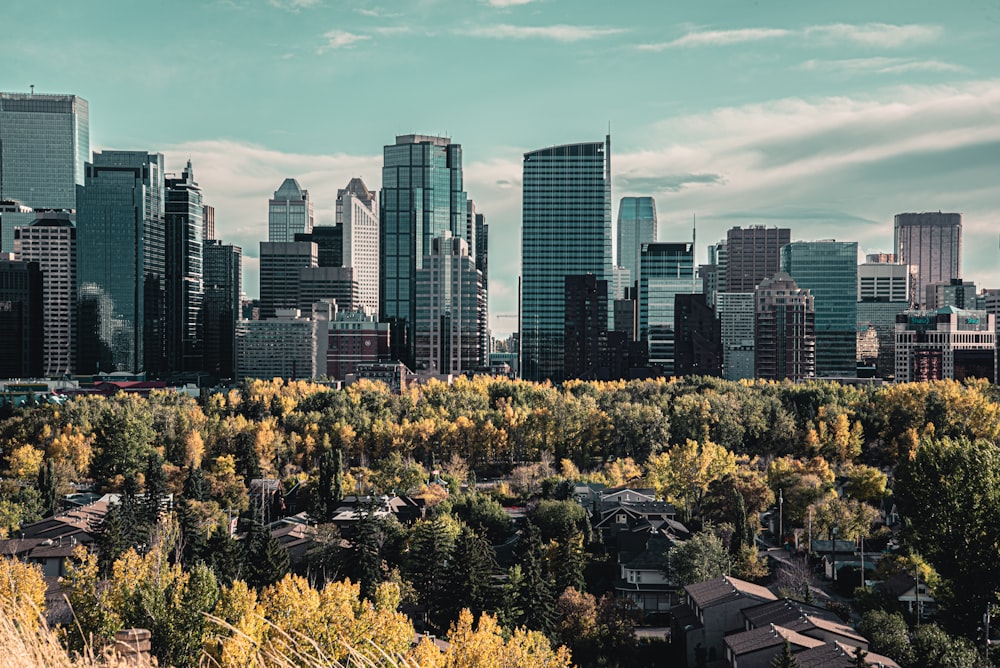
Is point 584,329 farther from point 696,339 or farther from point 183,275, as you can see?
point 183,275

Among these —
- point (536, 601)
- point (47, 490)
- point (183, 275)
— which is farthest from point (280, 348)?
point (536, 601)

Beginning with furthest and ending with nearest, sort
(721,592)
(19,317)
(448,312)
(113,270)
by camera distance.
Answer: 1. (448,312)
2. (113,270)
3. (19,317)
4. (721,592)

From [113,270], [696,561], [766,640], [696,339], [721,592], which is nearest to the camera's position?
[766,640]

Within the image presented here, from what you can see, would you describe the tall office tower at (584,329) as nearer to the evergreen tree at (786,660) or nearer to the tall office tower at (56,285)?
the tall office tower at (56,285)

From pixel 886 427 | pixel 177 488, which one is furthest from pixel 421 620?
pixel 886 427

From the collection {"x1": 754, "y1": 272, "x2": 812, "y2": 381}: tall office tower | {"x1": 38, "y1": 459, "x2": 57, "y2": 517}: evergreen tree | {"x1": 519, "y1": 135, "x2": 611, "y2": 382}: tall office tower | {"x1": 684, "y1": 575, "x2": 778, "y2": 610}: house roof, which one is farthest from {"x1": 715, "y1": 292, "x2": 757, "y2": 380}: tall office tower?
{"x1": 684, "y1": 575, "x2": 778, "y2": 610}: house roof

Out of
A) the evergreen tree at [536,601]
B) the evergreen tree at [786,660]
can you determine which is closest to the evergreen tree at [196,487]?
the evergreen tree at [536,601]
